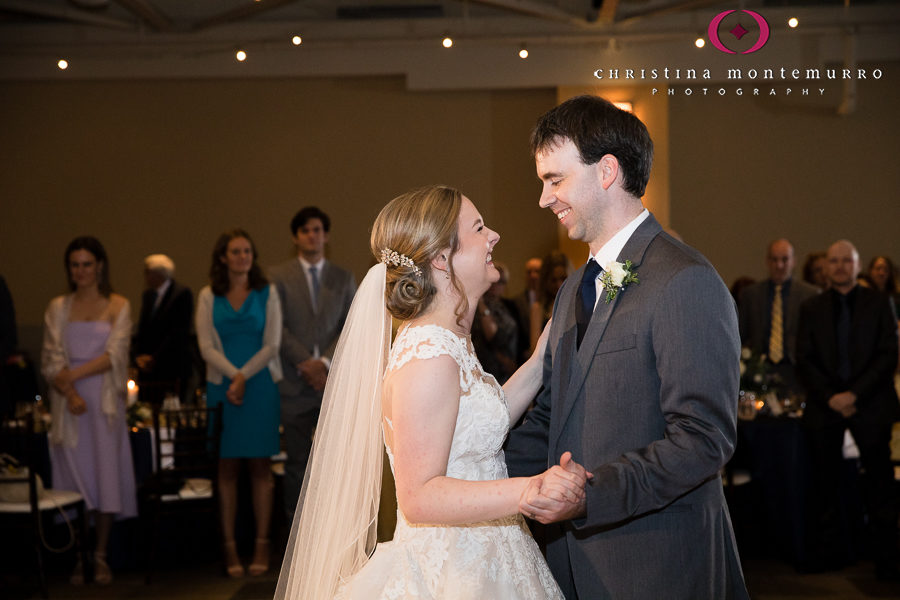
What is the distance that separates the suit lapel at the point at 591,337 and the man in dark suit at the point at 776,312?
4596mm

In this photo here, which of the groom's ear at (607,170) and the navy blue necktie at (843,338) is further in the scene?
the navy blue necktie at (843,338)

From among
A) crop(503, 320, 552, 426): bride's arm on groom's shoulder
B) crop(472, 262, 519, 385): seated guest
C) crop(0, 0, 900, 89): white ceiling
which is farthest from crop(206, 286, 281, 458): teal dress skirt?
crop(0, 0, 900, 89): white ceiling

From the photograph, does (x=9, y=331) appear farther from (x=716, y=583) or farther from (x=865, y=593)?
(x=865, y=593)

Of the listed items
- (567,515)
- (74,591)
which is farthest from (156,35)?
(567,515)

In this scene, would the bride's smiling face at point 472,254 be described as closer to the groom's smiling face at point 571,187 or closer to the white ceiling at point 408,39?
the groom's smiling face at point 571,187

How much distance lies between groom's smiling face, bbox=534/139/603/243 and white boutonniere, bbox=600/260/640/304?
0.54 feet

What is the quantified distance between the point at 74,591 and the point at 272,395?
1556 millimetres

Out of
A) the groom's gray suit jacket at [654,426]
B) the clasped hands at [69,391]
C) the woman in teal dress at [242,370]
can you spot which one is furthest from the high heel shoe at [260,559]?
the groom's gray suit jacket at [654,426]

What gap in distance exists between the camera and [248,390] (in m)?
5.62

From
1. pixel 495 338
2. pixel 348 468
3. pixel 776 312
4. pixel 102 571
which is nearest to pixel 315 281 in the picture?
pixel 495 338

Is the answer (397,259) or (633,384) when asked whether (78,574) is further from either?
(633,384)

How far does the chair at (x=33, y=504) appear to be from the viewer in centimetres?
505

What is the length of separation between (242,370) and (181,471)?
2.22ft

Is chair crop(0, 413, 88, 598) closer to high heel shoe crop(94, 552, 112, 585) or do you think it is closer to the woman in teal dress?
high heel shoe crop(94, 552, 112, 585)
